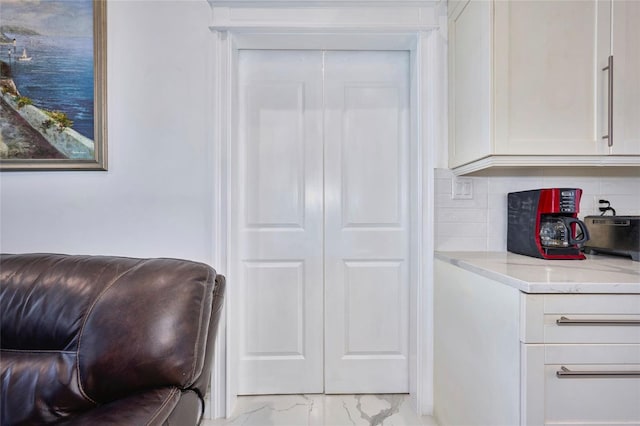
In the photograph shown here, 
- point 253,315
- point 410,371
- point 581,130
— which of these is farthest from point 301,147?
point 410,371

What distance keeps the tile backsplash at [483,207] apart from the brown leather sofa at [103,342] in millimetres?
1269

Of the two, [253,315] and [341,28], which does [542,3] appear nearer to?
[341,28]

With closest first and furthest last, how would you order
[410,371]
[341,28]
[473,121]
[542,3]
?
1. [542,3]
2. [473,121]
3. [341,28]
4. [410,371]

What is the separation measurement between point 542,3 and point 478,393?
1.57m

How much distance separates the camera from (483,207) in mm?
1797

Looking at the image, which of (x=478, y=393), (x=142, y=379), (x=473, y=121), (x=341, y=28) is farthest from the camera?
(x=341, y=28)

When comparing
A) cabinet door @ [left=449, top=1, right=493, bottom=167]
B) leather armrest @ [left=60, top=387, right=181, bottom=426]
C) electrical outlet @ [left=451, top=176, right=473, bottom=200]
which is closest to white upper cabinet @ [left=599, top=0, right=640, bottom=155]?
cabinet door @ [left=449, top=1, right=493, bottom=167]

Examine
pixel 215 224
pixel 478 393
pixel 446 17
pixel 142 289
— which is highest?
pixel 446 17

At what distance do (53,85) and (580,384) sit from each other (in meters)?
2.56

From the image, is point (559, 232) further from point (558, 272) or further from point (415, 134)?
point (415, 134)

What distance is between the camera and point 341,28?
1724mm

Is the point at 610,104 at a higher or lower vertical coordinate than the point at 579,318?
higher

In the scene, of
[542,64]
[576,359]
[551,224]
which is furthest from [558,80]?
[576,359]

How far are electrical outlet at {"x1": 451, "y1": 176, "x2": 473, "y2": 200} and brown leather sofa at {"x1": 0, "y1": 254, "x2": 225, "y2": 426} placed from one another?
1.33 meters
